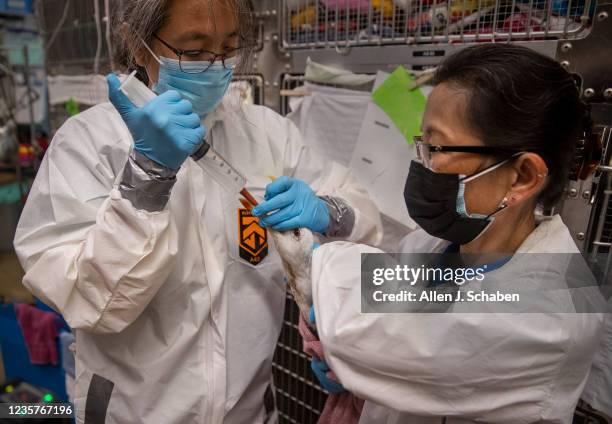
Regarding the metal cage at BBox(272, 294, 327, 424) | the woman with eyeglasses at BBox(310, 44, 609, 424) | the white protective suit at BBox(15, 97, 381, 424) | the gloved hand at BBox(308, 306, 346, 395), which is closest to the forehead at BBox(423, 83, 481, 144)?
the woman with eyeglasses at BBox(310, 44, 609, 424)

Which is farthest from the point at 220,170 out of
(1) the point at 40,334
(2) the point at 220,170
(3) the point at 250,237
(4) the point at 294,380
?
(1) the point at 40,334

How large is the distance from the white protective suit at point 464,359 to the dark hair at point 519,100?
10.2 inches

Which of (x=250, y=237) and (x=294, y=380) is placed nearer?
(x=250, y=237)

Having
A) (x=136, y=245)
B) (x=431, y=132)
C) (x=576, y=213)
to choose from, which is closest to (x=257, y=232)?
(x=136, y=245)

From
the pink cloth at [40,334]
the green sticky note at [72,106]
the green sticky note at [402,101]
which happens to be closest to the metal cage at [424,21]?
the green sticky note at [402,101]

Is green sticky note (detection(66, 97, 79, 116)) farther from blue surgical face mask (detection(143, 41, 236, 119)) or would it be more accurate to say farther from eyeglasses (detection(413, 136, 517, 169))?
eyeglasses (detection(413, 136, 517, 169))

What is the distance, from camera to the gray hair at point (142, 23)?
2.84 feet

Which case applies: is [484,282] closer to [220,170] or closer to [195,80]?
[220,170]

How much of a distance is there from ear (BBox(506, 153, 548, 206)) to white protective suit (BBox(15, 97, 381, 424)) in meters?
0.46

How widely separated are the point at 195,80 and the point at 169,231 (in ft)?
1.14

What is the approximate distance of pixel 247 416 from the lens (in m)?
1.09

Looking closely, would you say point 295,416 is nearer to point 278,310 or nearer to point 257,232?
point 278,310

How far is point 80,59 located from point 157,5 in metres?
1.65

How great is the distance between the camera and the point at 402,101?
132 cm
